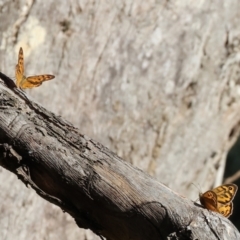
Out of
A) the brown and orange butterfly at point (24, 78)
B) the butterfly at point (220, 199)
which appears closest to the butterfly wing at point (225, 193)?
the butterfly at point (220, 199)

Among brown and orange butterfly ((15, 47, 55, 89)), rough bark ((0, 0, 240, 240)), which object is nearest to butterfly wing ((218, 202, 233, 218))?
brown and orange butterfly ((15, 47, 55, 89))

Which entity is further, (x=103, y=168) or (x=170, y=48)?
(x=170, y=48)

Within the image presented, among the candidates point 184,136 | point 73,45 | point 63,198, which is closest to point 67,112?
point 73,45

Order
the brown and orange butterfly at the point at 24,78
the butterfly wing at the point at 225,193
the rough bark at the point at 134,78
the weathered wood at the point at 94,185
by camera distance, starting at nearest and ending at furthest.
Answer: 1. the weathered wood at the point at 94,185
2. the butterfly wing at the point at 225,193
3. the brown and orange butterfly at the point at 24,78
4. the rough bark at the point at 134,78

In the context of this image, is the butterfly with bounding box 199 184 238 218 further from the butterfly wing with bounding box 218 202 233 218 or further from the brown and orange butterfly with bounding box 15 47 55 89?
the brown and orange butterfly with bounding box 15 47 55 89

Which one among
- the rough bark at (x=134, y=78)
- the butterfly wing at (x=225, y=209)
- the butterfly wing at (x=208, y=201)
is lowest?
the rough bark at (x=134, y=78)

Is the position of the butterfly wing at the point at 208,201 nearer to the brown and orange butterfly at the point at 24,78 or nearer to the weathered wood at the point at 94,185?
the weathered wood at the point at 94,185

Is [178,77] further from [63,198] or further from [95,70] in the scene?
[63,198]
